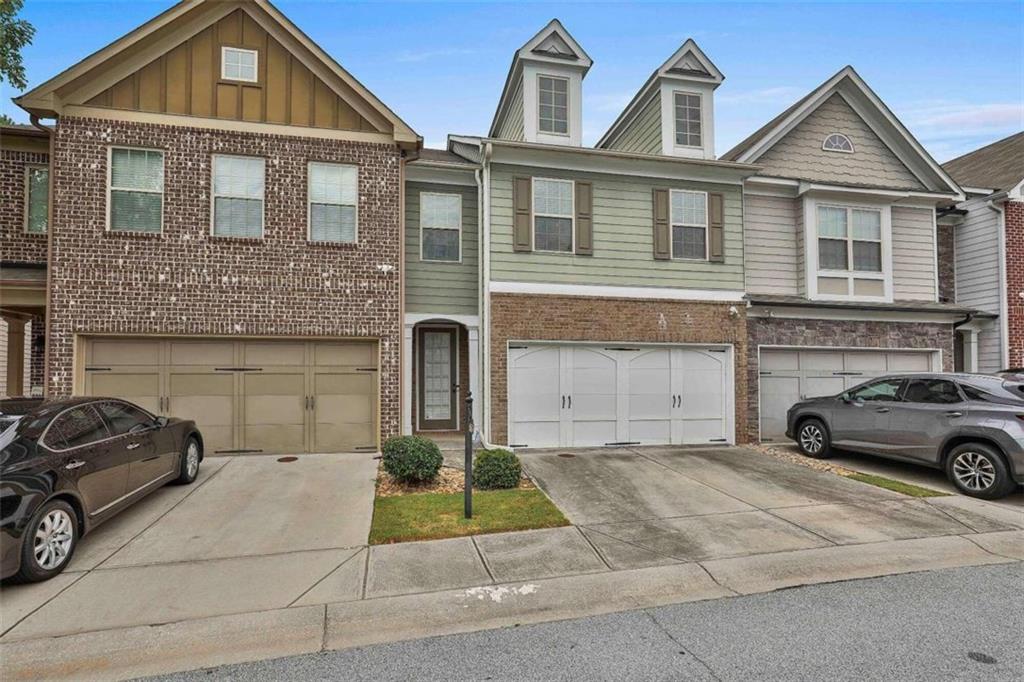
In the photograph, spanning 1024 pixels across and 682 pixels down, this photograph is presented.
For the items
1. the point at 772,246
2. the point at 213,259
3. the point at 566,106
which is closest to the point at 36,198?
the point at 213,259

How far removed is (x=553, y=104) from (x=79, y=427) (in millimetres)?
10870

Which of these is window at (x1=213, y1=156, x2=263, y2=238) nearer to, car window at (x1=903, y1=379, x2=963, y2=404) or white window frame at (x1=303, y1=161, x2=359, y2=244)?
white window frame at (x1=303, y1=161, x2=359, y2=244)

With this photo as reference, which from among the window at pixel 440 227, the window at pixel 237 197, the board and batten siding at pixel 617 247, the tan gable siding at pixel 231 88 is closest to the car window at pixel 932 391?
the board and batten siding at pixel 617 247

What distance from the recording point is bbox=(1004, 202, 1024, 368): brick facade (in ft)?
45.6

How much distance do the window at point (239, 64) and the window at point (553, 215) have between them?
229 inches

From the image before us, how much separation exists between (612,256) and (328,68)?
6.75 metres

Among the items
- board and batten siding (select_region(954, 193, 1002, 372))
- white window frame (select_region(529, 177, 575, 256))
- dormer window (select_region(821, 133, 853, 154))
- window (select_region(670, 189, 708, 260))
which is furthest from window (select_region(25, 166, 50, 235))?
board and batten siding (select_region(954, 193, 1002, 372))

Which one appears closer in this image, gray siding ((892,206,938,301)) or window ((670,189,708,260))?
window ((670,189,708,260))

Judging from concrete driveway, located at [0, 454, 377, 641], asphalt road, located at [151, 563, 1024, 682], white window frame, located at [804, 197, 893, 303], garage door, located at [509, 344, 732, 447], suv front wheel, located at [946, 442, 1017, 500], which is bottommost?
asphalt road, located at [151, 563, 1024, 682]

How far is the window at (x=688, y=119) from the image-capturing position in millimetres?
13062

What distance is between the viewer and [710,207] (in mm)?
12477

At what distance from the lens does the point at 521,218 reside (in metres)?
11.6

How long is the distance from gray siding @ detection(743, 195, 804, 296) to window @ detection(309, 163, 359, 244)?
8.85 metres

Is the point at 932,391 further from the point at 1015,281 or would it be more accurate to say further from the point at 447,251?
the point at 447,251
